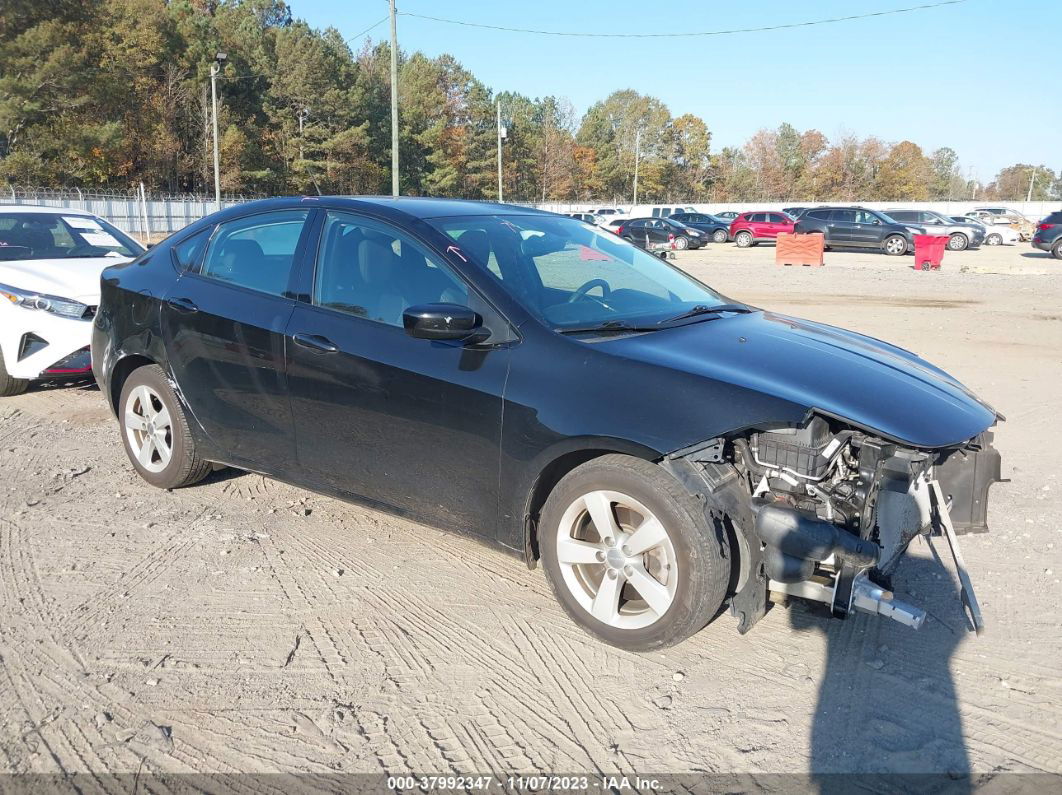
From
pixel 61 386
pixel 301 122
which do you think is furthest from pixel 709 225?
pixel 301 122

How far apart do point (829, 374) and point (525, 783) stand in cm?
191

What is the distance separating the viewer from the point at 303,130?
67.4 m

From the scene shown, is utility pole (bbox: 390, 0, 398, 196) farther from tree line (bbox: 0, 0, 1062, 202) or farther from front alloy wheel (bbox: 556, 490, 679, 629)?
tree line (bbox: 0, 0, 1062, 202)

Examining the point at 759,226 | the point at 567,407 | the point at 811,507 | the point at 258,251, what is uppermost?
the point at 759,226

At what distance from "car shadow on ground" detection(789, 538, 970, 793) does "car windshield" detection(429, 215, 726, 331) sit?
1.53 metres

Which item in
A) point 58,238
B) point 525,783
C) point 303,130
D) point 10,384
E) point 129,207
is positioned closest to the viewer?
point 525,783

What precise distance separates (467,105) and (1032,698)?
85.3 metres

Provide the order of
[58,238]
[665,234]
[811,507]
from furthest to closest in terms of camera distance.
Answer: [665,234] → [58,238] → [811,507]

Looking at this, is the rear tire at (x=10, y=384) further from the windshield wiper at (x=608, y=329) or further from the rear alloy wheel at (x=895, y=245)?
the rear alloy wheel at (x=895, y=245)

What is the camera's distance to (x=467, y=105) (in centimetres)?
8300

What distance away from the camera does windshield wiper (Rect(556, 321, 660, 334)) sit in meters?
3.67

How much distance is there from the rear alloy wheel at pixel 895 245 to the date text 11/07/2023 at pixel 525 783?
107ft

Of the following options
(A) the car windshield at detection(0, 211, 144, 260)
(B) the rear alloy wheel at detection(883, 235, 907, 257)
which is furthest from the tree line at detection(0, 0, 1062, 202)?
(A) the car windshield at detection(0, 211, 144, 260)

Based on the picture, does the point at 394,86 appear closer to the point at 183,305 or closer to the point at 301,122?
the point at 183,305
